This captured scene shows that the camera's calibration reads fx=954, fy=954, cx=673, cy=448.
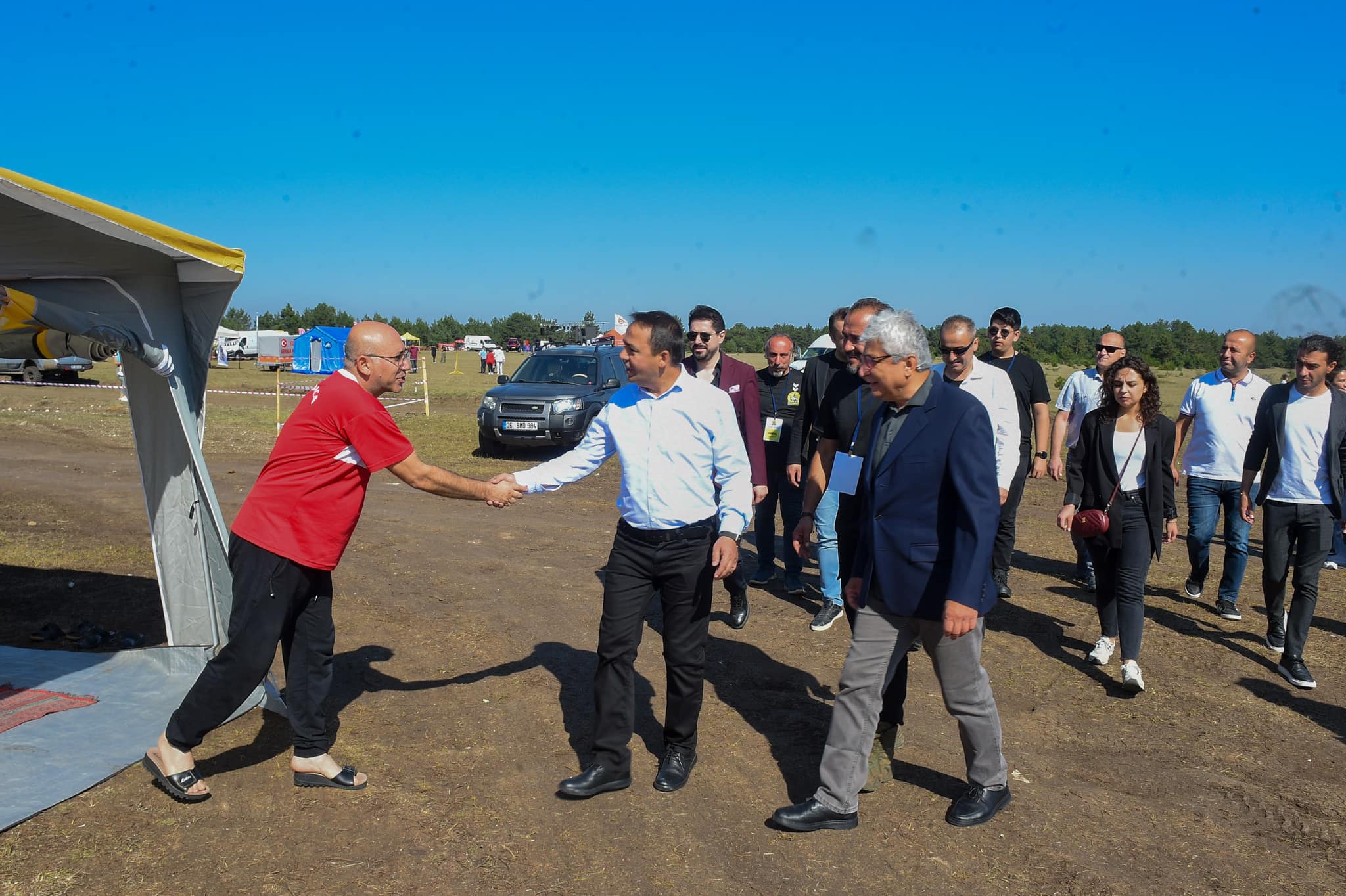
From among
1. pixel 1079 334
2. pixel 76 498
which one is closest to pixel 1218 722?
pixel 76 498

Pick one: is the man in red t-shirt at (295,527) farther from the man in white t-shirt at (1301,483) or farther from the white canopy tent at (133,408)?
the man in white t-shirt at (1301,483)

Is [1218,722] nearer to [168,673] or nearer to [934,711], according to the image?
[934,711]

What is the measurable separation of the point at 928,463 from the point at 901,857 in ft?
5.13

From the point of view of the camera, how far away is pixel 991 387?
230 inches

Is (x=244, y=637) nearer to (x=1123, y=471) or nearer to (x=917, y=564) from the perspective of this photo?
(x=917, y=564)

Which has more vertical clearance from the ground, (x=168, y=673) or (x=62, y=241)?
(x=62, y=241)

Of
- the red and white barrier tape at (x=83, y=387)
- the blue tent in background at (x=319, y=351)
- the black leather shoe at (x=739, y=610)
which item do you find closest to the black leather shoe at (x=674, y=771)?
the black leather shoe at (x=739, y=610)

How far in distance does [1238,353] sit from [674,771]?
5.97 meters

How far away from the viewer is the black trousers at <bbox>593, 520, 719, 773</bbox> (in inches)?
165

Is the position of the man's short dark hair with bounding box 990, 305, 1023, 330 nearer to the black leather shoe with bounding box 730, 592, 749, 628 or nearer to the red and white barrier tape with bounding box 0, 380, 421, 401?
the black leather shoe with bounding box 730, 592, 749, 628

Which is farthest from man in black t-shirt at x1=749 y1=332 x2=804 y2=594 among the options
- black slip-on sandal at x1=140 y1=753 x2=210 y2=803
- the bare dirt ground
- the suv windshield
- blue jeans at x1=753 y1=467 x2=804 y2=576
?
the suv windshield

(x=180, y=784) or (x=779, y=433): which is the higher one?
(x=779, y=433)

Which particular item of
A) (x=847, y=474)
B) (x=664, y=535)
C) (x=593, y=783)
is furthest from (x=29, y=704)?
(x=847, y=474)

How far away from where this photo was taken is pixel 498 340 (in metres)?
106
